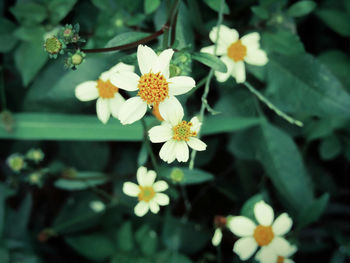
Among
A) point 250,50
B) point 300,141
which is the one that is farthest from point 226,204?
point 250,50

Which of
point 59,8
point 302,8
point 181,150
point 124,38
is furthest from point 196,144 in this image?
point 59,8

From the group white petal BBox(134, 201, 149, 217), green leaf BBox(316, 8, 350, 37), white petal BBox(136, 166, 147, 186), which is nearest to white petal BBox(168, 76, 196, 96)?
white petal BBox(136, 166, 147, 186)

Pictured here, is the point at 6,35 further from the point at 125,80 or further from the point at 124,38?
the point at 125,80

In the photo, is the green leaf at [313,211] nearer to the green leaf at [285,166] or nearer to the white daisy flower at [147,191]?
the green leaf at [285,166]

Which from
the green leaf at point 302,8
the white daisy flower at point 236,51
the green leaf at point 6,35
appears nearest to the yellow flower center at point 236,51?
the white daisy flower at point 236,51

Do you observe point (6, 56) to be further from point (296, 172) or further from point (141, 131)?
point (296, 172)

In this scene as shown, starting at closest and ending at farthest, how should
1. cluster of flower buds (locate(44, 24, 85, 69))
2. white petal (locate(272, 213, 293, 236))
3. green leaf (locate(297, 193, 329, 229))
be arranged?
cluster of flower buds (locate(44, 24, 85, 69)) < white petal (locate(272, 213, 293, 236)) < green leaf (locate(297, 193, 329, 229))

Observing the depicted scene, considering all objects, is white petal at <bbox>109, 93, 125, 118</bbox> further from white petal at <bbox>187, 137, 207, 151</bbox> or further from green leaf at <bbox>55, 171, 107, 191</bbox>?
green leaf at <bbox>55, 171, 107, 191</bbox>
